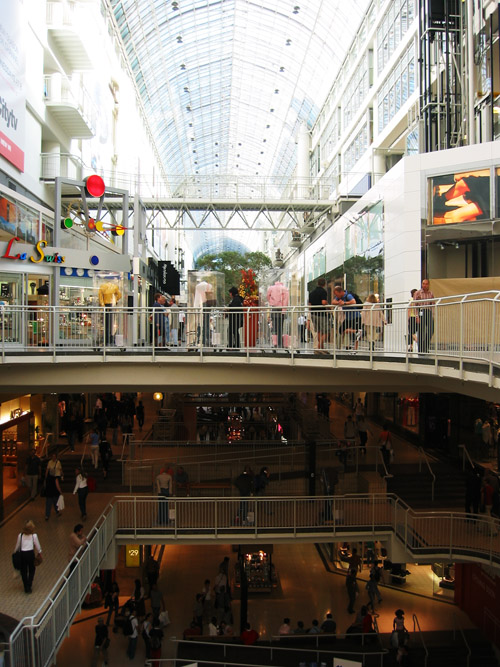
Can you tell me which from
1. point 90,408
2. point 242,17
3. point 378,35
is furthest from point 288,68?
point 90,408

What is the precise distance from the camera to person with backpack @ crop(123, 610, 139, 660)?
15.5 m

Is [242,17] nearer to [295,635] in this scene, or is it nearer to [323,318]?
[323,318]

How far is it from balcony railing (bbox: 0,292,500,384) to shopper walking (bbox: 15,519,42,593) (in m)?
3.92

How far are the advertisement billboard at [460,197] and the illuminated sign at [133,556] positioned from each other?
14.7m

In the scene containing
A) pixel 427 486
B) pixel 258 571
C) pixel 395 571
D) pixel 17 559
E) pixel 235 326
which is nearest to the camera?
pixel 17 559

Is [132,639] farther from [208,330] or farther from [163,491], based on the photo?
[208,330]

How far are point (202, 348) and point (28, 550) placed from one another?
5.59m

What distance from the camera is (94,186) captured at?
20.5m

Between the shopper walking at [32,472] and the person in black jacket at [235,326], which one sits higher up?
the person in black jacket at [235,326]

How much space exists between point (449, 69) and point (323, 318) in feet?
44.4

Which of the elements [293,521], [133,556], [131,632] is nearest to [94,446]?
[133,556]

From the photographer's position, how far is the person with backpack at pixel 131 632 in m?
15.5

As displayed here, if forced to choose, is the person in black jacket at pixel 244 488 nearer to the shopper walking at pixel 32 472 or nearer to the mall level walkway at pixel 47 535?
the mall level walkway at pixel 47 535

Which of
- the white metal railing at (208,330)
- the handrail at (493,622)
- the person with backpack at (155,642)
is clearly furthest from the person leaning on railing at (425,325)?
the handrail at (493,622)
